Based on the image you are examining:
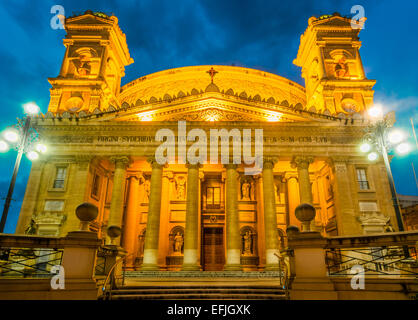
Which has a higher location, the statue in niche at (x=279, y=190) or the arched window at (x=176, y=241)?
the statue in niche at (x=279, y=190)

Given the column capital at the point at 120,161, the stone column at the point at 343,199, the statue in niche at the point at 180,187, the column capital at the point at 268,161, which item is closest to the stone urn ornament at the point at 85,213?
the column capital at the point at 120,161

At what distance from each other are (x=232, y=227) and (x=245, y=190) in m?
6.65

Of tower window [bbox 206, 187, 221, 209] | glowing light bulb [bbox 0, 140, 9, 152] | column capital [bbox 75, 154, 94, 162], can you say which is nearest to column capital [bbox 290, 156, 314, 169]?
tower window [bbox 206, 187, 221, 209]

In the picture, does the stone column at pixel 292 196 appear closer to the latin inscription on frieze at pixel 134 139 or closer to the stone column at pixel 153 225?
the latin inscription on frieze at pixel 134 139

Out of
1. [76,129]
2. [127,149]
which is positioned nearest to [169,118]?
[127,149]

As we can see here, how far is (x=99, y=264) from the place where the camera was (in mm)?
11086

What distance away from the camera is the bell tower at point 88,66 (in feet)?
87.6

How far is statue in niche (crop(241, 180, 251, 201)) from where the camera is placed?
26.8m

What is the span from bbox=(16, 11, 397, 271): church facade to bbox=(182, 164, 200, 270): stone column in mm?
73

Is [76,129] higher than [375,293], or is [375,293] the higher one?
[76,129]

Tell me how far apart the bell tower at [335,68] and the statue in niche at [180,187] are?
45.1 ft

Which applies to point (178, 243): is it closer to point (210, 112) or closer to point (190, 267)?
point (190, 267)
